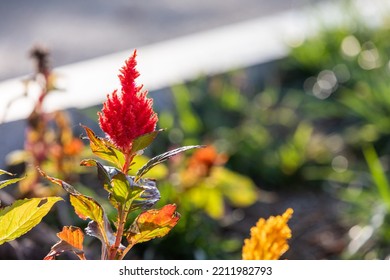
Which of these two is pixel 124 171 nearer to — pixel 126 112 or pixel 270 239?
pixel 126 112

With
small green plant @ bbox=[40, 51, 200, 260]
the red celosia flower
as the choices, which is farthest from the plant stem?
the red celosia flower

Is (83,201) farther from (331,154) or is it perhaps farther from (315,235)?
(331,154)

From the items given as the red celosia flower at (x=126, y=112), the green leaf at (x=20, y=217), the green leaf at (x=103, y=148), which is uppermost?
the red celosia flower at (x=126, y=112)

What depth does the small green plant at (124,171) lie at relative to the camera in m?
1.05

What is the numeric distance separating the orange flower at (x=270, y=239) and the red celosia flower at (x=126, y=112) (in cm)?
20

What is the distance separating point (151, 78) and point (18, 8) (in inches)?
108

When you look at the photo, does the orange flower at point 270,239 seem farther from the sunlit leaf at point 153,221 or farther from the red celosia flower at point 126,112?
the red celosia flower at point 126,112

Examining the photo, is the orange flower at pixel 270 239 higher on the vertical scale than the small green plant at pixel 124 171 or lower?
lower

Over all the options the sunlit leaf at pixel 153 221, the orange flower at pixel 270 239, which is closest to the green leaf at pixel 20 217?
the sunlit leaf at pixel 153 221

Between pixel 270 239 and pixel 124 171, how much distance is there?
0.20 metres

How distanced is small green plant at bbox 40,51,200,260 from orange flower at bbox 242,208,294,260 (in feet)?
0.34

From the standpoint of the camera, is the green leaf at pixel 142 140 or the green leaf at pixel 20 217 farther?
the green leaf at pixel 20 217

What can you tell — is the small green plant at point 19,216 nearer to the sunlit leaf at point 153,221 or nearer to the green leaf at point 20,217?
the green leaf at point 20,217
